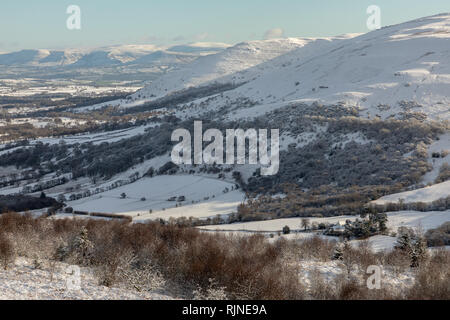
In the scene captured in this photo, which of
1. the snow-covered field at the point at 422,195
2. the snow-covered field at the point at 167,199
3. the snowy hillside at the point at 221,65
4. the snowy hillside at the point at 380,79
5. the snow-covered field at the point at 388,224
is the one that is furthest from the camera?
the snowy hillside at the point at 221,65

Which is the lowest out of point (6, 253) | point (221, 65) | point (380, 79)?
point (6, 253)

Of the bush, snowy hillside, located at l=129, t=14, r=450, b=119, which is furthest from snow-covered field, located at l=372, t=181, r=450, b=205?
the bush

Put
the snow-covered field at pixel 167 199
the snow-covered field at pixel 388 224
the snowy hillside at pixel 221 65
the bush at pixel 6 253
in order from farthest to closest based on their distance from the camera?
1. the snowy hillside at pixel 221 65
2. the snow-covered field at pixel 167 199
3. the snow-covered field at pixel 388 224
4. the bush at pixel 6 253

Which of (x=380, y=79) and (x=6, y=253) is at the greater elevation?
(x=380, y=79)

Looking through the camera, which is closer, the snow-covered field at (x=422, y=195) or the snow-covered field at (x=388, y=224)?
the snow-covered field at (x=388, y=224)

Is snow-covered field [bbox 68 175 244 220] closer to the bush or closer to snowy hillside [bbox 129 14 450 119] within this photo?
the bush

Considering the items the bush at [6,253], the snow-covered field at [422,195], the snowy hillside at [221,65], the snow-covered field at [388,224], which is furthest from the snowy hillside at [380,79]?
the snowy hillside at [221,65]

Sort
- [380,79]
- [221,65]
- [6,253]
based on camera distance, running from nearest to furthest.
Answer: [6,253] → [380,79] → [221,65]

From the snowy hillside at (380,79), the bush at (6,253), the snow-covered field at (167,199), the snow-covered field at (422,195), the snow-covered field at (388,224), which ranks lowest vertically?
the snow-covered field at (167,199)

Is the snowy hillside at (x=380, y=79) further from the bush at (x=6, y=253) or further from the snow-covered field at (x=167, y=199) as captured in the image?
the bush at (x=6, y=253)

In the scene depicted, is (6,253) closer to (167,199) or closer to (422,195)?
(422,195)

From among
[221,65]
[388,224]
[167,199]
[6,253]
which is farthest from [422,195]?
[221,65]

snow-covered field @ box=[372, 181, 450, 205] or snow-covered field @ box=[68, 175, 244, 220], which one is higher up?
snow-covered field @ box=[372, 181, 450, 205]
